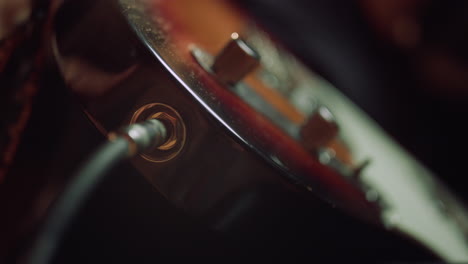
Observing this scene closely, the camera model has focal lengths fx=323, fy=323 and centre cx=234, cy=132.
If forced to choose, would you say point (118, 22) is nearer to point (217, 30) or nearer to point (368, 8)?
point (217, 30)

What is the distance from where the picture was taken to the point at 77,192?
23 centimetres

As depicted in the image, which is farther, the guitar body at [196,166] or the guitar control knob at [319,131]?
the guitar control knob at [319,131]

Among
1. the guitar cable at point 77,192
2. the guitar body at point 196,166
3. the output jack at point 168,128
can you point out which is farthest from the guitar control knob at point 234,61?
the guitar cable at point 77,192

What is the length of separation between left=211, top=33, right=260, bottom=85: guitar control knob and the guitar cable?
0.29 meters

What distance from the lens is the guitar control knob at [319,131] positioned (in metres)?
0.66

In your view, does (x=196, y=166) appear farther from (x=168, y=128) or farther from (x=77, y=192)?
(x=77, y=192)

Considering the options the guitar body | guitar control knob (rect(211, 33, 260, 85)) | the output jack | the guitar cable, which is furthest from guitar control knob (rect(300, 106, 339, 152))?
the guitar cable

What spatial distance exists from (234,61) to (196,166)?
20cm

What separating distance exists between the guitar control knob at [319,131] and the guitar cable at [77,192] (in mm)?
452

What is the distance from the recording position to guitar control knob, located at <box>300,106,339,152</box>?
66 cm

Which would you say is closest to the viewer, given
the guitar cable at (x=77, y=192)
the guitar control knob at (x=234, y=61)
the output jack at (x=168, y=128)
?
the guitar cable at (x=77, y=192)

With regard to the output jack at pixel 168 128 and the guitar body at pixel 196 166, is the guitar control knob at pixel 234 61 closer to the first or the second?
the guitar body at pixel 196 166

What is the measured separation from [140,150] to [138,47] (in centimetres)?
20

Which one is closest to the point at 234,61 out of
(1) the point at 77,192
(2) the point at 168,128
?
(2) the point at 168,128
